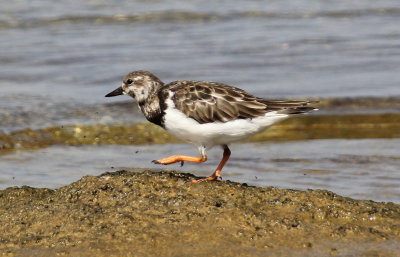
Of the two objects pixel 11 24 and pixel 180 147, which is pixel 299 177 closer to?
pixel 180 147

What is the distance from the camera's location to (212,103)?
5773 mm

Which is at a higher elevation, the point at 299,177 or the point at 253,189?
the point at 253,189

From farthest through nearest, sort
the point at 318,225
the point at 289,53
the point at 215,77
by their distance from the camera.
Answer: the point at 289,53
the point at 215,77
the point at 318,225

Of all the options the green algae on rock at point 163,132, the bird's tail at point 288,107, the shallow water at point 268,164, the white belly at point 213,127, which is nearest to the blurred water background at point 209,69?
the shallow water at point 268,164

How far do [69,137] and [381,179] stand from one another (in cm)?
433

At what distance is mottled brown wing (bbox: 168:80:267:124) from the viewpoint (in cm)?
571

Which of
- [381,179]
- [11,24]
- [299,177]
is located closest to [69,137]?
[299,177]

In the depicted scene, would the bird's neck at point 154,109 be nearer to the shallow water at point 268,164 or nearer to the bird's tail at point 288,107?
the bird's tail at point 288,107

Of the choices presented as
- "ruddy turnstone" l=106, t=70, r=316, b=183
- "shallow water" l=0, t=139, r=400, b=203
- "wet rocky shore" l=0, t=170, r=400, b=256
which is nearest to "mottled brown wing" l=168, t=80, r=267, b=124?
"ruddy turnstone" l=106, t=70, r=316, b=183

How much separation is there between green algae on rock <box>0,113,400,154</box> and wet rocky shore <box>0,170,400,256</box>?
12.5 feet

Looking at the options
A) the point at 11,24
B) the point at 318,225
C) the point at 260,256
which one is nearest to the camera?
the point at 260,256

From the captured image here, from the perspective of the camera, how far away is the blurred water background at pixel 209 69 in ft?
24.8

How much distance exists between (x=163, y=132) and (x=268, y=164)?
211 centimetres

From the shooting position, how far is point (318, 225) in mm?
4602
